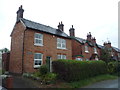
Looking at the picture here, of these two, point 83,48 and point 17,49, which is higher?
point 83,48

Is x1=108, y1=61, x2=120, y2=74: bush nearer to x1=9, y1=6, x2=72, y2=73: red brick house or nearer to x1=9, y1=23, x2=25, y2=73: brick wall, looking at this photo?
x1=9, y1=6, x2=72, y2=73: red brick house

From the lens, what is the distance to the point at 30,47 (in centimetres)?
1498

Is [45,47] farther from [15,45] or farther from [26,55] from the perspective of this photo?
[15,45]

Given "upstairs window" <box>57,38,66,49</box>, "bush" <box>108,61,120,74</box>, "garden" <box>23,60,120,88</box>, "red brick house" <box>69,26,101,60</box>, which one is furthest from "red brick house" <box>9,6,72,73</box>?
"bush" <box>108,61,120,74</box>

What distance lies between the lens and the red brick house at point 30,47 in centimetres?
1458

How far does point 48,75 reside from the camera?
11203mm

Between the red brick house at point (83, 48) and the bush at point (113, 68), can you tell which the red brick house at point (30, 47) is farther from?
the bush at point (113, 68)

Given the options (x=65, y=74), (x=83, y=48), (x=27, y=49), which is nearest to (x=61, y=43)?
(x=27, y=49)

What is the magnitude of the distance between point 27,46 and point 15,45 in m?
3.44

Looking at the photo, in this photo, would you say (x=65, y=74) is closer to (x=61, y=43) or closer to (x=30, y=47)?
(x=30, y=47)

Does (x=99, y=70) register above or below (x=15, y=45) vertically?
below

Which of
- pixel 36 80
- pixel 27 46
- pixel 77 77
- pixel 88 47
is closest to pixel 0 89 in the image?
pixel 36 80

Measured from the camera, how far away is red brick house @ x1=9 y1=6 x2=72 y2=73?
1458 centimetres

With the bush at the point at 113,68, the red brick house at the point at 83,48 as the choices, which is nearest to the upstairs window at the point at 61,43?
the red brick house at the point at 83,48
